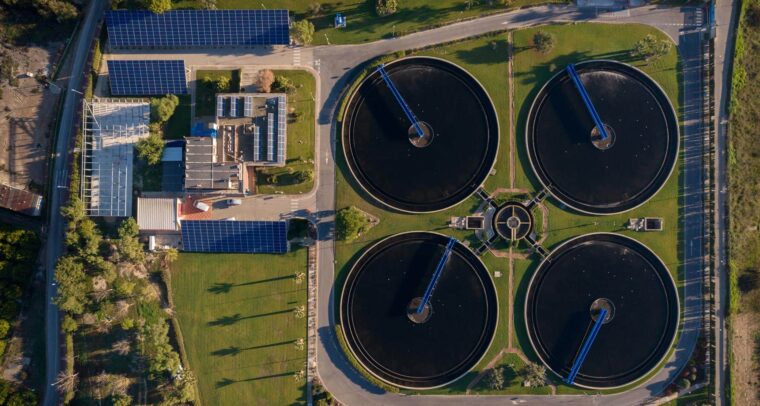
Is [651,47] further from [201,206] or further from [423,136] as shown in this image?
[201,206]

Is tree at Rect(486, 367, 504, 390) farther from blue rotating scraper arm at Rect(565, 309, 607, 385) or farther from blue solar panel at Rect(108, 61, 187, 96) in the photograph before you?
blue solar panel at Rect(108, 61, 187, 96)

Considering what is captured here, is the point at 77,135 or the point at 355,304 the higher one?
the point at 77,135

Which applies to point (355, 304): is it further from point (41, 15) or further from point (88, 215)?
point (41, 15)

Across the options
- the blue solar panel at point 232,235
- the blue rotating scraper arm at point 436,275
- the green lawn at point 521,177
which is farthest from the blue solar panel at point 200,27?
the blue rotating scraper arm at point 436,275

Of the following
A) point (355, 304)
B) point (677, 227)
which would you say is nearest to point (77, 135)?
point (355, 304)

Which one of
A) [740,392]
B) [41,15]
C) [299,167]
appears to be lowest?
[740,392]
